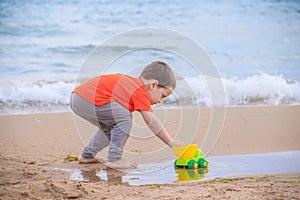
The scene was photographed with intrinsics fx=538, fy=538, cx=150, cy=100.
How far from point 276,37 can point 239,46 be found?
4.71ft

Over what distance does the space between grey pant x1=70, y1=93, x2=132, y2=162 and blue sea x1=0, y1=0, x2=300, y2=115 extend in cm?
271

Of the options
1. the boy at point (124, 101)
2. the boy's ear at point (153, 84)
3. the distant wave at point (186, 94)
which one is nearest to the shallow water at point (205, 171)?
the boy at point (124, 101)

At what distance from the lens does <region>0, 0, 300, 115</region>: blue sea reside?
7.79 meters

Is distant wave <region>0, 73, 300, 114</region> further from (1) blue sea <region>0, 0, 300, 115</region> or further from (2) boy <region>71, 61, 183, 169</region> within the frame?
(2) boy <region>71, 61, 183, 169</region>

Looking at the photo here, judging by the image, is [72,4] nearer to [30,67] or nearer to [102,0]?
[102,0]

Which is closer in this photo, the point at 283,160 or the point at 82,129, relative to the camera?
the point at 283,160

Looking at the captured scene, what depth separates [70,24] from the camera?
45.5ft

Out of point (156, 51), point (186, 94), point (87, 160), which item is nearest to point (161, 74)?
point (87, 160)

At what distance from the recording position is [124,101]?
4199mm

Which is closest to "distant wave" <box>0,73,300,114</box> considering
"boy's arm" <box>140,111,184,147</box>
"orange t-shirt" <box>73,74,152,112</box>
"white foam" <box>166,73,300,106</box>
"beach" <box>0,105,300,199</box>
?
"white foam" <box>166,73,300,106</box>

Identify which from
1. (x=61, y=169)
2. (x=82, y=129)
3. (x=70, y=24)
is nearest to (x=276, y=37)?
(x=70, y=24)

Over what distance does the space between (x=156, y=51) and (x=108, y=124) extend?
6.57 metres

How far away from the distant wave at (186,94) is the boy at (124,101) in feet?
9.15

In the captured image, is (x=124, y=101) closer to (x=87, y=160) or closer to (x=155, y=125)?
(x=155, y=125)
